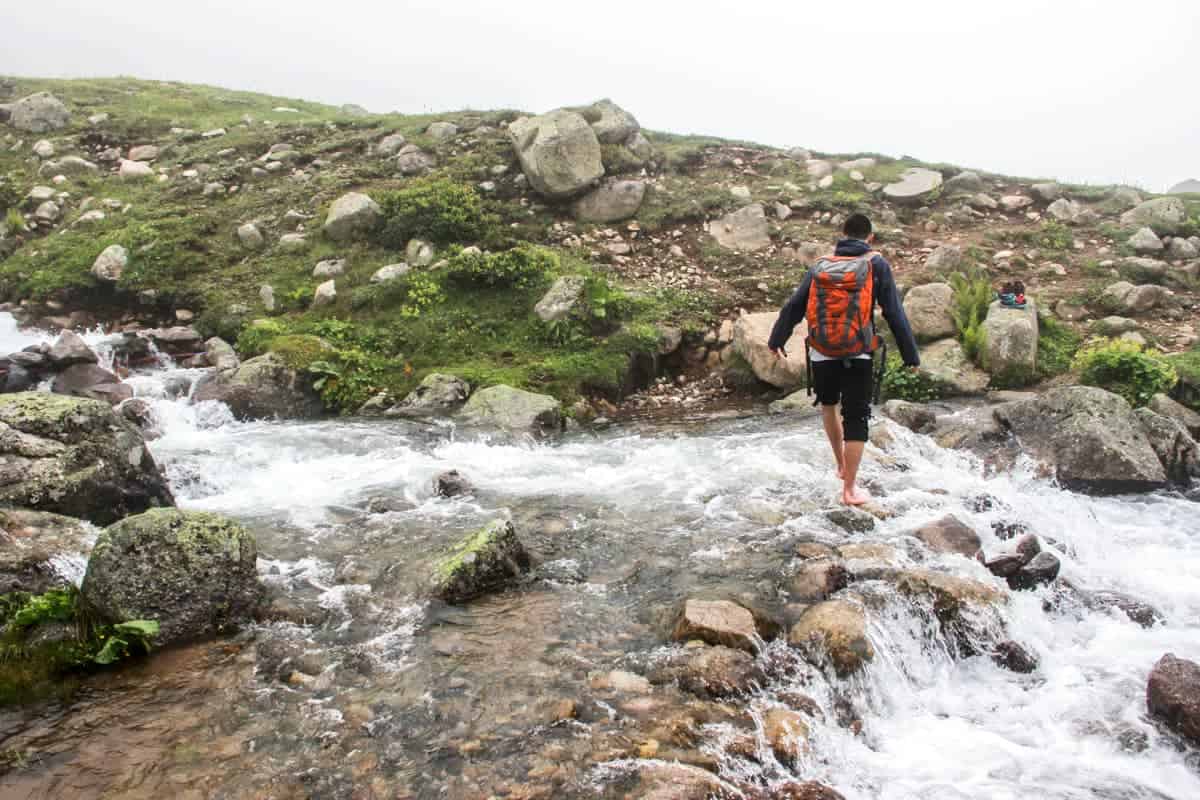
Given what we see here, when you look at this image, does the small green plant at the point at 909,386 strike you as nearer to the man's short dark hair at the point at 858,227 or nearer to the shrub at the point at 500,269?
the man's short dark hair at the point at 858,227

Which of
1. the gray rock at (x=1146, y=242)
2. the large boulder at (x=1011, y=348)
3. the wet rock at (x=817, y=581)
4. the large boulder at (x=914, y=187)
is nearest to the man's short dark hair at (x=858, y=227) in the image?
the wet rock at (x=817, y=581)

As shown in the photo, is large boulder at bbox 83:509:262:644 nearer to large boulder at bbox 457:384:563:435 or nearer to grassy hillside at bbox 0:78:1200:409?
large boulder at bbox 457:384:563:435

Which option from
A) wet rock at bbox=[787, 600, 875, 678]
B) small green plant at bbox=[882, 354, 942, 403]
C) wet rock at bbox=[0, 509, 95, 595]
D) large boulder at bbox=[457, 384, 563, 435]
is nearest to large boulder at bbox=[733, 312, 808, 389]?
small green plant at bbox=[882, 354, 942, 403]

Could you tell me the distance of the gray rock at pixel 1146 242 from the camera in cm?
1542

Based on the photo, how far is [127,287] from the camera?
15117 millimetres

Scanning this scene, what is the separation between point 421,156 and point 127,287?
758 centimetres

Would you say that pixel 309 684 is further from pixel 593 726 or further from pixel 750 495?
pixel 750 495

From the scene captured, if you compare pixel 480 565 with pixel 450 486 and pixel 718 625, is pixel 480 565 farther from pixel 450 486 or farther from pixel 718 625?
pixel 450 486

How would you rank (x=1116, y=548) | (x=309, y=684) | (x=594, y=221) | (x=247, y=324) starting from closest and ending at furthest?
(x=309, y=684) < (x=1116, y=548) < (x=247, y=324) < (x=594, y=221)

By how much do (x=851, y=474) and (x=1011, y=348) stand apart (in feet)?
19.9

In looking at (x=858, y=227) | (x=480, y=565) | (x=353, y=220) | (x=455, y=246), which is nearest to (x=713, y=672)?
(x=480, y=565)

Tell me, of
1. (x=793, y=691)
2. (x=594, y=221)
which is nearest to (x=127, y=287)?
(x=594, y=221)

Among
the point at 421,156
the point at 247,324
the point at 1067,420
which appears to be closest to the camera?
the point at 1067,420

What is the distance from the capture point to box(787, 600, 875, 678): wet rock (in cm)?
512
